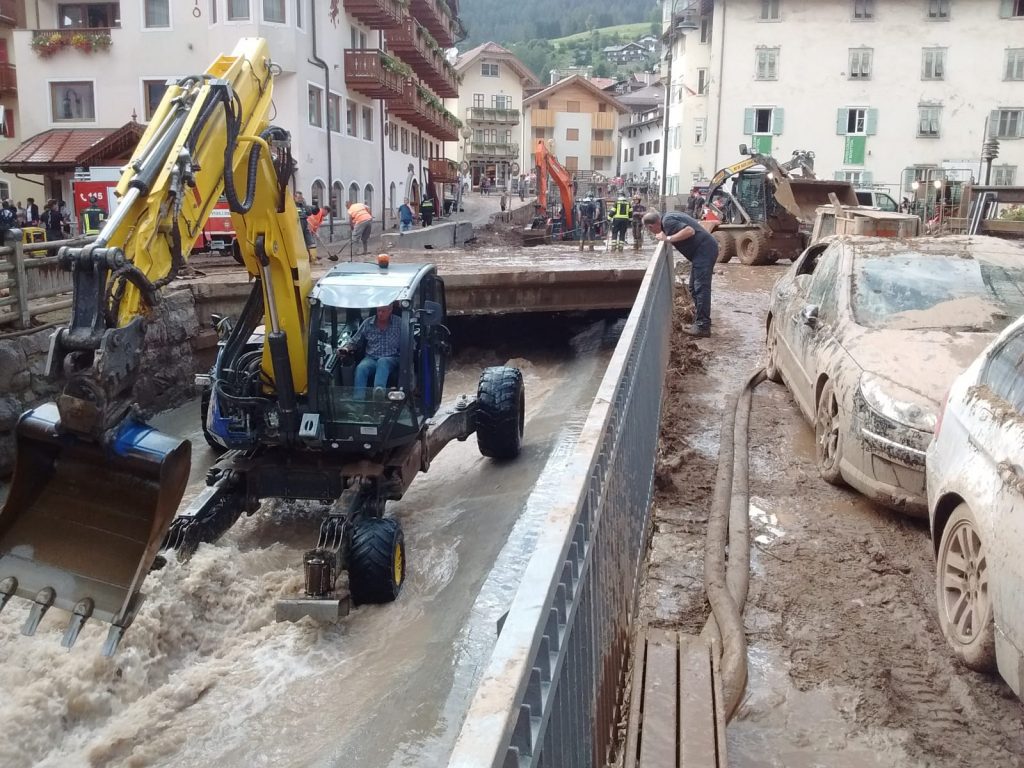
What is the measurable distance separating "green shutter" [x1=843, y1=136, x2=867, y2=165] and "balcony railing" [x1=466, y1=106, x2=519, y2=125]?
1672 inches

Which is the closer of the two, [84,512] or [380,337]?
[84,512]

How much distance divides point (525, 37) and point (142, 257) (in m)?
195

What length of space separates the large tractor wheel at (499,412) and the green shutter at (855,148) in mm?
41081

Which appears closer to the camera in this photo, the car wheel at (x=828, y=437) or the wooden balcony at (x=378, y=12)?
the car wheel at (x=828, y=437)

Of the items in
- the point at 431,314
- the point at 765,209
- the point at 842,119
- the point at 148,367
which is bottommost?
the point at 148,367

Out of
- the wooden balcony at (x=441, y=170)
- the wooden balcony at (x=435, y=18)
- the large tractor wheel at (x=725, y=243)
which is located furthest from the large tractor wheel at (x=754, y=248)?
the wooden balcony at (x=441, y=170)

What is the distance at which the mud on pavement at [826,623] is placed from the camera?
3615mm

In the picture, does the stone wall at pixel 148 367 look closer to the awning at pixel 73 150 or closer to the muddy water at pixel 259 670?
the muddy water at pixel 259 670

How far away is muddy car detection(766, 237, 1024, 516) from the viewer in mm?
5523

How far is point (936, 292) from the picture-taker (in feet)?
22.6

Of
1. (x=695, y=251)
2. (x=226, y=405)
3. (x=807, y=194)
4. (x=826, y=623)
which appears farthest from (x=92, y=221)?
(x=826, y=623)

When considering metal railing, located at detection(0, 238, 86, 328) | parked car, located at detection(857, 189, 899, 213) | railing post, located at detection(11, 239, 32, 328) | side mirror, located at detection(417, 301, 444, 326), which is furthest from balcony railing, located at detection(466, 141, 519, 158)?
side mirror, located at detection(417, 301, 444, 326)

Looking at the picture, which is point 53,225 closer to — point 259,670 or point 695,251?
point 695,251

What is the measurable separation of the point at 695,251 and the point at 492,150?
253 feet
